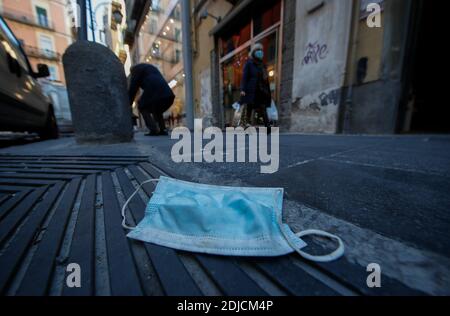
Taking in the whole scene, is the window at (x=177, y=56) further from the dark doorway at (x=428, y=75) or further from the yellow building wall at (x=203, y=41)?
the dark doorway at (x=428, y=75)

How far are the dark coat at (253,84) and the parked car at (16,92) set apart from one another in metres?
3.33

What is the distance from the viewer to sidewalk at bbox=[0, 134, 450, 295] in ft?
1.37

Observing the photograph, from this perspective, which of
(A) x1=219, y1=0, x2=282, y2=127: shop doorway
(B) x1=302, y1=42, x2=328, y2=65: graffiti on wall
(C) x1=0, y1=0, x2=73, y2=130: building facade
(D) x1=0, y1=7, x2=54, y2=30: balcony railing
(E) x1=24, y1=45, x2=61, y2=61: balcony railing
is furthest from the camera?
(E) x1=24, y1=45, x2=61, y2=61: balcony railing

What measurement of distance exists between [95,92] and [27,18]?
23.6 m

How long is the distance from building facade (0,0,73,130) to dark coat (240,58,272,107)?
1871 centimetres

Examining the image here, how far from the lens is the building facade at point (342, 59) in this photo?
304 centimetres

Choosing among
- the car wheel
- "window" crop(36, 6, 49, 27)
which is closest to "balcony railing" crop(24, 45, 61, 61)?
"window" crop(36, 6, 49, 27)

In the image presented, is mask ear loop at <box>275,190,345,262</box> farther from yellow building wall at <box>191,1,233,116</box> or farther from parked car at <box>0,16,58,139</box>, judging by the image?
yellow building wall at <box>191,1,233,116</box>

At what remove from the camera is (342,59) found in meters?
3.46

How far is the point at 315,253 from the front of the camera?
1.54 feet
